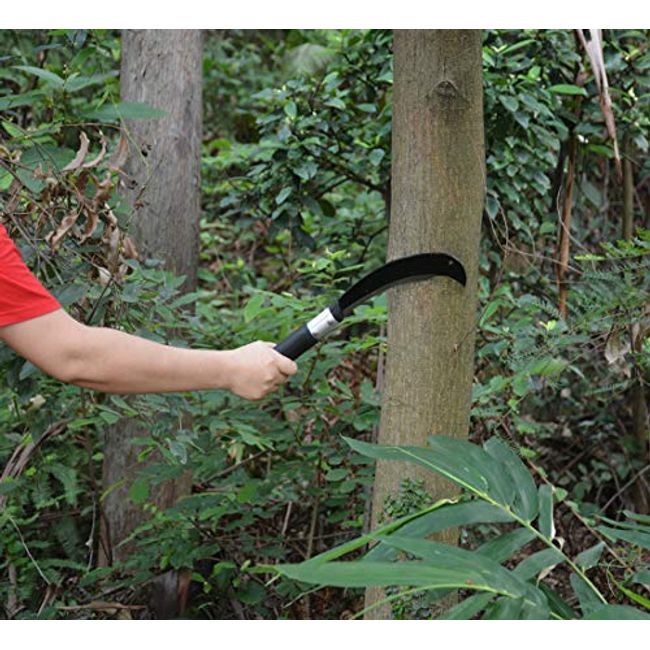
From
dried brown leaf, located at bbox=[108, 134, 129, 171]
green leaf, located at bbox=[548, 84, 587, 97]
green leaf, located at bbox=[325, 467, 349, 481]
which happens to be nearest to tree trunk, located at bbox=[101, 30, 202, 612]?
green leaf, located at bbox=[325, 467, 349, 481]

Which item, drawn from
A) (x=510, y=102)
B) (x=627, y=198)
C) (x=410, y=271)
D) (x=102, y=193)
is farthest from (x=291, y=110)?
(x=627, y=198)

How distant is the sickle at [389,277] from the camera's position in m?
2.21

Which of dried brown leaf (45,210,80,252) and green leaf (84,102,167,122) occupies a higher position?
green leaf (84,102,167,122)

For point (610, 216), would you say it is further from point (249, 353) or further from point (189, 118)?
point (249, 353)

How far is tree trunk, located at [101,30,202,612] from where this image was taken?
3637 mm

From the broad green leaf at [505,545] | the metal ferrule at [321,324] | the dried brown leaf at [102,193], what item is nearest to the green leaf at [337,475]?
the metal ferrule at [321,324]

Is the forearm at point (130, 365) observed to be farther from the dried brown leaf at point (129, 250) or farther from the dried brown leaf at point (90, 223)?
the dried brown leaf at point (129, 250)

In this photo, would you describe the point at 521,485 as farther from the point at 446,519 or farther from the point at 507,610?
the point at 507,610

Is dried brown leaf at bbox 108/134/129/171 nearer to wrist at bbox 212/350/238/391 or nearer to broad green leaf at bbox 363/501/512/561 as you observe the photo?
wrist at bbox 212/350/238/391

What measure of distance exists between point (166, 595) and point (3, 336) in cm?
153

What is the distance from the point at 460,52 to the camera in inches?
87.2

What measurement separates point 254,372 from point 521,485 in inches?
23.0

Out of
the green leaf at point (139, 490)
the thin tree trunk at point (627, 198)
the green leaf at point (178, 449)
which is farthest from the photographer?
the thin tree trunk at point (627, 198)

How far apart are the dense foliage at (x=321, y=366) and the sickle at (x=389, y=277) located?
1.34ft
